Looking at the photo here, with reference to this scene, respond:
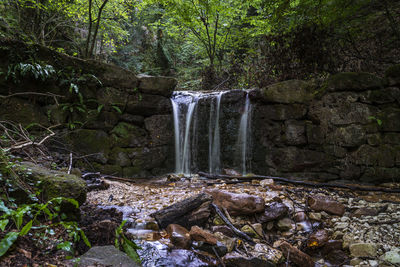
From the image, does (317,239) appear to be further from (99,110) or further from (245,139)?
(99,110)

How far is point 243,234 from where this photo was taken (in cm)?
246

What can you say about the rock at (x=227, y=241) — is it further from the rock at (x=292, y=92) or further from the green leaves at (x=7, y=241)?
the rock at (x=292, y=92)

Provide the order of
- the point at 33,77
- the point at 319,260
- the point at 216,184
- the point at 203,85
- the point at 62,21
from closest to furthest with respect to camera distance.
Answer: the point at 319,260, the point at 216,184, the point at 33,77, the point at 62,21, the point at 203,85

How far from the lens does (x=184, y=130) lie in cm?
686

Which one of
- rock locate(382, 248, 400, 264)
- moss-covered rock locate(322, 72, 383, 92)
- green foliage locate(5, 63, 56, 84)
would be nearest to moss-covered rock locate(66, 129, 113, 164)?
green foliage locate(5, 63, 56, 84)

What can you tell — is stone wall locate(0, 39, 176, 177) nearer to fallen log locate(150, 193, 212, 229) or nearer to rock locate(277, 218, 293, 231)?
fallen log locate(150, 193, 212, 229)

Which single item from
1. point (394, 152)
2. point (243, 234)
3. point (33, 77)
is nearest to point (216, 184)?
point (243, 234)

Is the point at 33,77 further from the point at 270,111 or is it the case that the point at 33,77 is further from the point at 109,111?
the point at 270,111

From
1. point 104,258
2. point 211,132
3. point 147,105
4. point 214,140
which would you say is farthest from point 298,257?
point 147,105

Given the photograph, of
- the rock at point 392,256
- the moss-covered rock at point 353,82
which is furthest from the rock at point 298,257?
the moss-covered rock at point 353,82

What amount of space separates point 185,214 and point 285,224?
4.29ft

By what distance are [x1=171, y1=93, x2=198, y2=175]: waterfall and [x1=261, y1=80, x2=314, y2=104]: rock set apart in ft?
8.08

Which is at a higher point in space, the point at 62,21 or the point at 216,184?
the point at 62,21

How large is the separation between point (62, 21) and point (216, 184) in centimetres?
937
